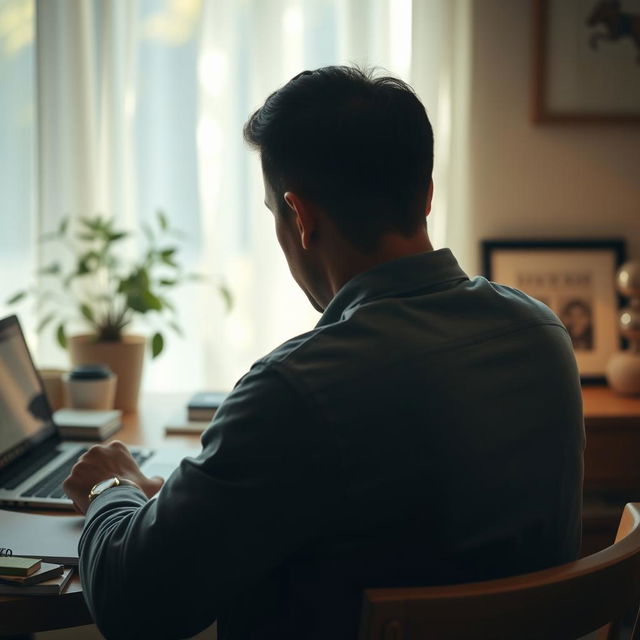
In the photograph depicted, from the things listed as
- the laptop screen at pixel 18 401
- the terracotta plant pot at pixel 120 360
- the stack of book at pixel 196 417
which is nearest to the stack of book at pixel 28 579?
the laptop screen at pixel 18 401

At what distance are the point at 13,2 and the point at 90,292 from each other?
844 millimetres

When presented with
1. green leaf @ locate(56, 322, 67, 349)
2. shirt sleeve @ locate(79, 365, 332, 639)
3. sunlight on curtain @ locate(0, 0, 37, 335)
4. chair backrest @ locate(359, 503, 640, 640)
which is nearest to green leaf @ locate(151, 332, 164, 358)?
green leaf @ locate(56, 322, 67, 349)

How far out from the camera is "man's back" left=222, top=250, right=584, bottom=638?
2.71 ft

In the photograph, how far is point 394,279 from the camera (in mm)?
953

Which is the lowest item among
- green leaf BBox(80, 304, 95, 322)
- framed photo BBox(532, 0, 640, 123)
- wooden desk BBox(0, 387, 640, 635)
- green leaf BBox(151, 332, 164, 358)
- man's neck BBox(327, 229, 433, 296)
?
wooden desk BBox(0, 387, 640, 635)

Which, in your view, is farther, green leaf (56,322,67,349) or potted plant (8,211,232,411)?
green leaf (56,322,67,349)

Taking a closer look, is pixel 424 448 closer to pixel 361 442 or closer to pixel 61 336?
pixel 361 442

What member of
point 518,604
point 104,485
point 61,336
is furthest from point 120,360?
point 518,604

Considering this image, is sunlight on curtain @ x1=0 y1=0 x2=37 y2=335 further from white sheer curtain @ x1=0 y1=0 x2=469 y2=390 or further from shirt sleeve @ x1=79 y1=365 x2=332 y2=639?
shirt sleeve @ x1=79 y1=365 x2=332 y2=639

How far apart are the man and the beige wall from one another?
1.39 meters

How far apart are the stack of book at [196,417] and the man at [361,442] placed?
814mm

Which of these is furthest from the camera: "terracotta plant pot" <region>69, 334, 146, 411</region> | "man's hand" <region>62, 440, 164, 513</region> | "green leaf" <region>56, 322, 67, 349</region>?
"green leaf" <region>56, 322, 67, 349</region>

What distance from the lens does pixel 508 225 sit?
2350 mm

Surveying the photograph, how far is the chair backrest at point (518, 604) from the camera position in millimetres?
720
